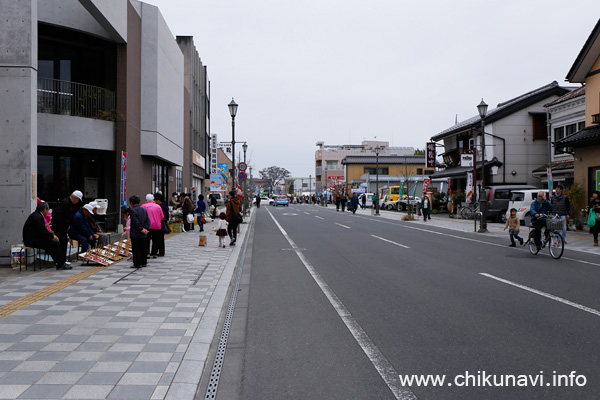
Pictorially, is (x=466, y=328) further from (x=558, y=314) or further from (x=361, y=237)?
(x=361, y=237)

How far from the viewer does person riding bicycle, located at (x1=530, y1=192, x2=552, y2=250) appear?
1256 centimetres

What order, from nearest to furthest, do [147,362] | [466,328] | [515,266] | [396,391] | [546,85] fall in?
[396,391] < [147,362] < [466,328] < [515,266] < [546,85]

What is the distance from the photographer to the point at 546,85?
34.3m

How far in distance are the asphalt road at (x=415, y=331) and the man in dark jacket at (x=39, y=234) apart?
13.6 feet

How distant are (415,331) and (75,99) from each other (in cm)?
1610

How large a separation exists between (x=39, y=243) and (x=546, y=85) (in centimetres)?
3491

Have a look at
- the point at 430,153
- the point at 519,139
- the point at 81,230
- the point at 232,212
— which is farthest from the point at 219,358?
the point at 430,153

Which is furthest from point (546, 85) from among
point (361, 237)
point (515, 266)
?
point (515, 266)

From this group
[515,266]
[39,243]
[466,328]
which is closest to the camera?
[466,328]

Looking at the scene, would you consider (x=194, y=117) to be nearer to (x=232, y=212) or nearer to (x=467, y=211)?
(x=467, y=211)

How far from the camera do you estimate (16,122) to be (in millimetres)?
10320

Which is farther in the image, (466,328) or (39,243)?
(39,243)

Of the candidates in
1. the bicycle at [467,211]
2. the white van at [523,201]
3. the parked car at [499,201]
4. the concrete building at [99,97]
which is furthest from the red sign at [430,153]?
the concrete building at [99,97]

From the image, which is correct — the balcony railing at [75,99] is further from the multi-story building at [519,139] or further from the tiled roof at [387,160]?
the tiled roof at [387,160]
